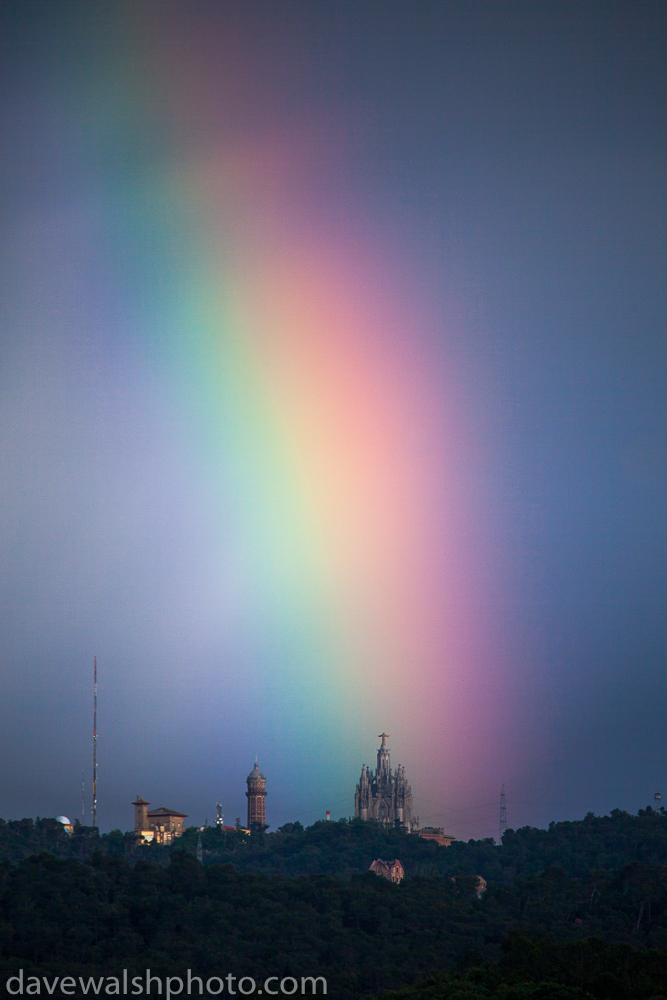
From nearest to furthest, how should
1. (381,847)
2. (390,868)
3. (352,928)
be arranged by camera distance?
(352,928) → (390,868) → (381,847)

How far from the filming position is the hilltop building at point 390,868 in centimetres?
16779

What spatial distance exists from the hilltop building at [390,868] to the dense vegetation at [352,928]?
38.4m

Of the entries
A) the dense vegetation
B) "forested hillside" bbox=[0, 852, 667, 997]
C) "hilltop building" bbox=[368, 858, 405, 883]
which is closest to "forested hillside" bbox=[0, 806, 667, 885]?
"hilltop building" bbox=[368, 858, 405, 883]

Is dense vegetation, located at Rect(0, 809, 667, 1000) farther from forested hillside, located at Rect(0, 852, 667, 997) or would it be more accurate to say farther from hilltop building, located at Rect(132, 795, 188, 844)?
hilltop building, located at Rect(132, 795, 188, 844)

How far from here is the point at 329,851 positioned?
597 feet

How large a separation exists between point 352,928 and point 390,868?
231 feet

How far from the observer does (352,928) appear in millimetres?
102000

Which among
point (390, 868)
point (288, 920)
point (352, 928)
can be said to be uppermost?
point (390, 868)

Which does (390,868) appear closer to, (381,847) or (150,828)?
(381,847)

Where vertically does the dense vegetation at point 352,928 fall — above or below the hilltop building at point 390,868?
below

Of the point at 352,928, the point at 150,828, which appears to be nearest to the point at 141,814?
the point at 150,828

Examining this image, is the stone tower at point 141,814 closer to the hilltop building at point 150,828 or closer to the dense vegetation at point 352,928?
Answer: the hilltop building at point 150,828

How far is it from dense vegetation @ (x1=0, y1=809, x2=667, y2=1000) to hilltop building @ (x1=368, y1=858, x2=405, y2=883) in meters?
38.4

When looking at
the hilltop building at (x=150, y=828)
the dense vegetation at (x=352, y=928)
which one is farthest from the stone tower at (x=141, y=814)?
the dense vegetation at (x=352, y=928)
